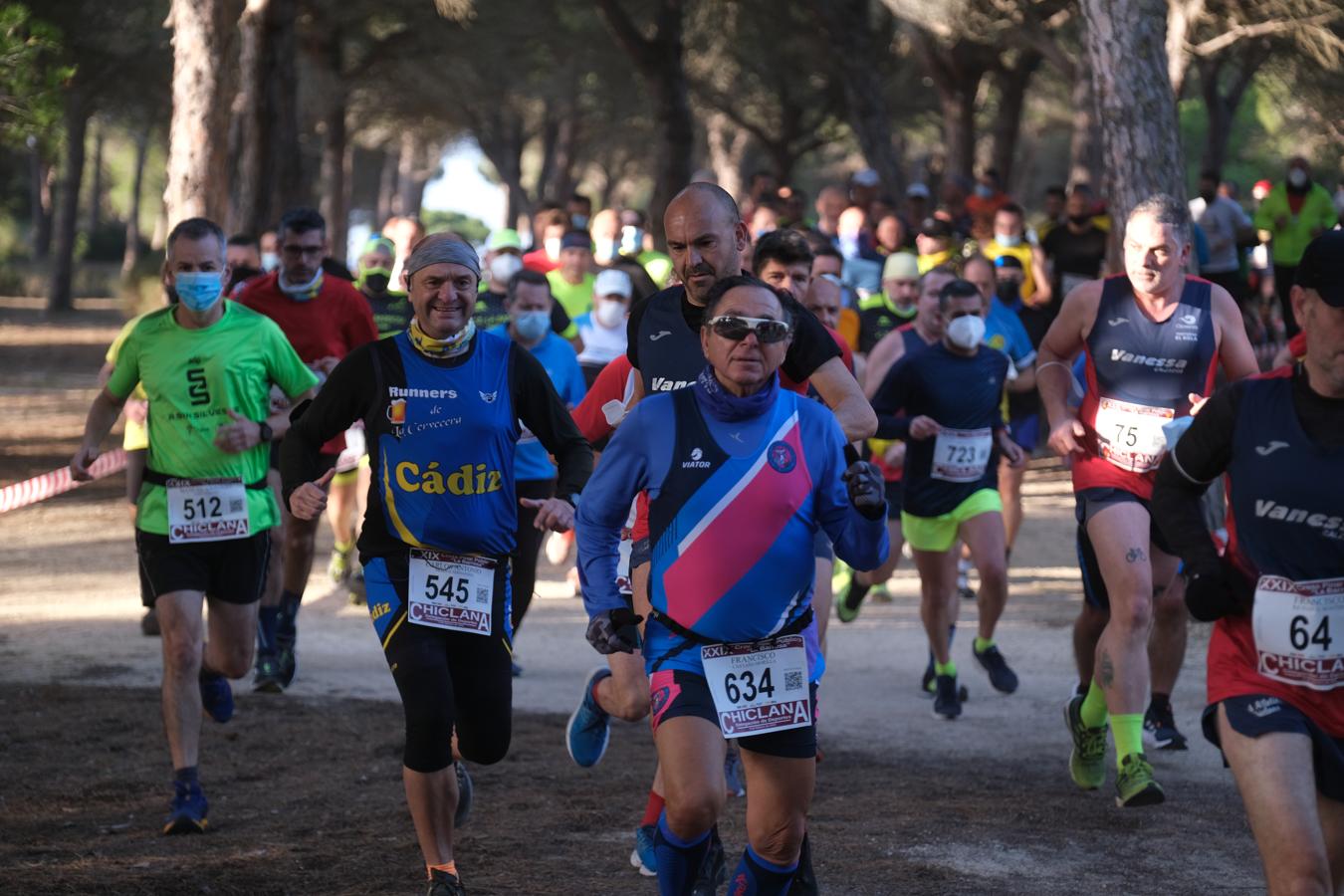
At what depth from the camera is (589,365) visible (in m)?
13.2

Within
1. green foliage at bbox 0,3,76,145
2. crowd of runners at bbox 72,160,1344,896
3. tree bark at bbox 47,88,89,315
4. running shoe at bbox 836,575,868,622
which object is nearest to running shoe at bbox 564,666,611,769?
crowd of runners at bbox 72,160,1344,896

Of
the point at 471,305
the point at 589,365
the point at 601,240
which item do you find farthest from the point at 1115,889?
the point at 601,240

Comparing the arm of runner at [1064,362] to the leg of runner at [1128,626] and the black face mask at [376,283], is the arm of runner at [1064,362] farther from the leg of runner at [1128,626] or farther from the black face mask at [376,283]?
the black face mask at [376,283]

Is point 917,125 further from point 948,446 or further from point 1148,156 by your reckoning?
point 948,446

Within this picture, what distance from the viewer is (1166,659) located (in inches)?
347

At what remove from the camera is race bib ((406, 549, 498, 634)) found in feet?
20.2

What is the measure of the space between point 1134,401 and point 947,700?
8.84 ft

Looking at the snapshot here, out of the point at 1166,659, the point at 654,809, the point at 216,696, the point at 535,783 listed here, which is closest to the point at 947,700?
the point at 1166,659

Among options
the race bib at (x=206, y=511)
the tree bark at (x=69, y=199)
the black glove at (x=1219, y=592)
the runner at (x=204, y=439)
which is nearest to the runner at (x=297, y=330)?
the runner at (x=204, y=439)

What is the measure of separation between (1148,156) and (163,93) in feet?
104

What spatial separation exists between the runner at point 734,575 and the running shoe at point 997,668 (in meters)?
5.28

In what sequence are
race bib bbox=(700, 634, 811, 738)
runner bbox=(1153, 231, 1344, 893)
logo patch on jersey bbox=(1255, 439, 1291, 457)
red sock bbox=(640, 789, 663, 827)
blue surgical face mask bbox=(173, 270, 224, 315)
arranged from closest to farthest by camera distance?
runner bbox=(1153, 231, 1344, 893) → logo patch on jersey bbox=(1255, 439, 1291, 457) → race bib bbox=(700, 634, 811, 738) → red sock bbox=(640, 789, 663, 827) → blue surgical face mask bbox=(173, 270, 224, 315)

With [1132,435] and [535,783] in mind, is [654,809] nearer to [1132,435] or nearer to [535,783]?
[535,783]

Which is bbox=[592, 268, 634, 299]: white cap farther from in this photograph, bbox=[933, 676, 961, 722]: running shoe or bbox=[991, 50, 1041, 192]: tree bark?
bbox=[991, 50, 1041, 192]: tree bark
